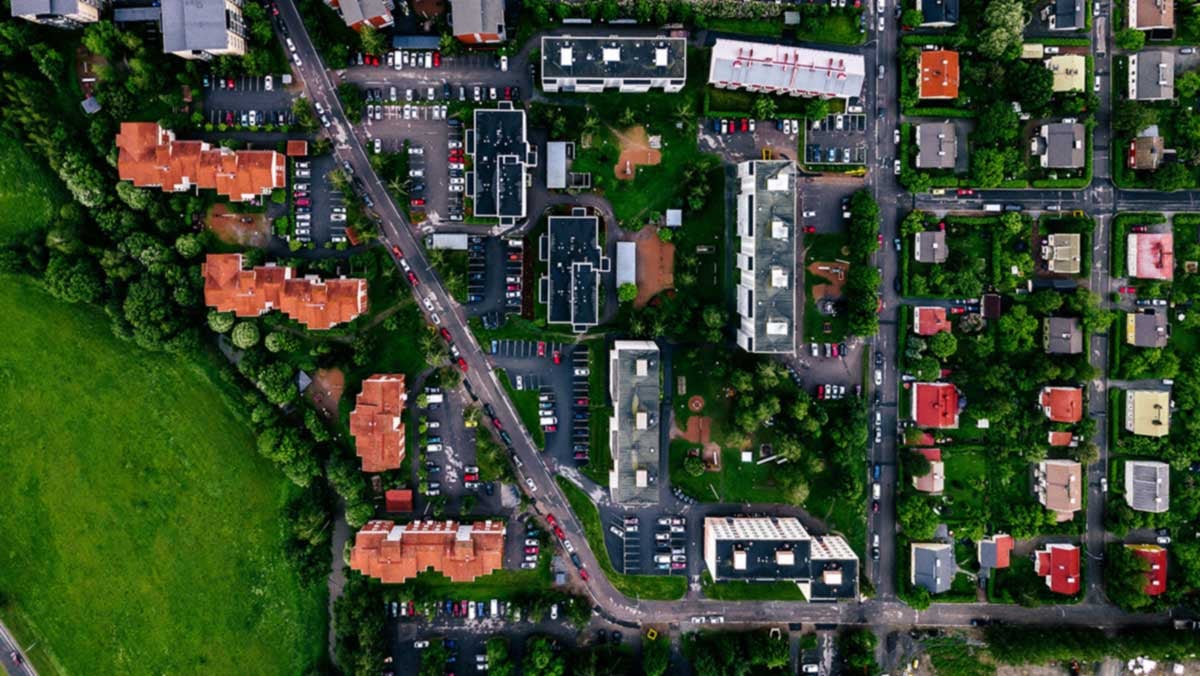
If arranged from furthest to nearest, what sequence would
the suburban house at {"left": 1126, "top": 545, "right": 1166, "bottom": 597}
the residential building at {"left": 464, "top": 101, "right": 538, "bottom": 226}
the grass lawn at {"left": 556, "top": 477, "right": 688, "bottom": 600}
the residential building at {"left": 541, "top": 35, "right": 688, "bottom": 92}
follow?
the grass lawn at {"left": 556, "top": 477, "right": 688, "bottom": 600}, the suburban house at {"left": 1126, "top": 545, "right": 1166, "bottom": 597}, the residential building at {"left": 464, "top": 101, "right": 538, "bottom": 226}, the residential building at {"left": 541, "top": 35, "right": 688, "bottom": 92}

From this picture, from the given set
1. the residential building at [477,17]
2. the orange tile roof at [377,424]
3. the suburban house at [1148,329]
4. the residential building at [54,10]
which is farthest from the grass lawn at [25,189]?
the suburban house at [1148,329]

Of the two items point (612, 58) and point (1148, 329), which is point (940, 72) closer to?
point (612, 58)

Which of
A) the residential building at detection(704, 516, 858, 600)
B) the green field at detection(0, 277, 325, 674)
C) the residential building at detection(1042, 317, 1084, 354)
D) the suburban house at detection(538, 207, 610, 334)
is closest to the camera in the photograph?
the residential building at detection(704, 516, 858, 600)

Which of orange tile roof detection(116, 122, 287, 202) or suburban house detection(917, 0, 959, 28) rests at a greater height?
suburban house detection(917, 0, 959, 28)

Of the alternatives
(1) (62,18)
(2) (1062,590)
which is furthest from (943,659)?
(1) (62,18)

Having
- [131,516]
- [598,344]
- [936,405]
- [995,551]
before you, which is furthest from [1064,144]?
[131,516]

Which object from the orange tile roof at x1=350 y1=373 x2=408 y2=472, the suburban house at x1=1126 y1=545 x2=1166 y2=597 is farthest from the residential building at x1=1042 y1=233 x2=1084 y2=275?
the orange tile roof at x1=350 y1=373 x2=408 y2=472

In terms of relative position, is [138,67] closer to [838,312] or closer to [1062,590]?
[838,312]

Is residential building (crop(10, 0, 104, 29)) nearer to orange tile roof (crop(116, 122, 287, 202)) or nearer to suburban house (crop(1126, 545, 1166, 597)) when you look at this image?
orange tile roof (crop(116, 122, 287, 202))
